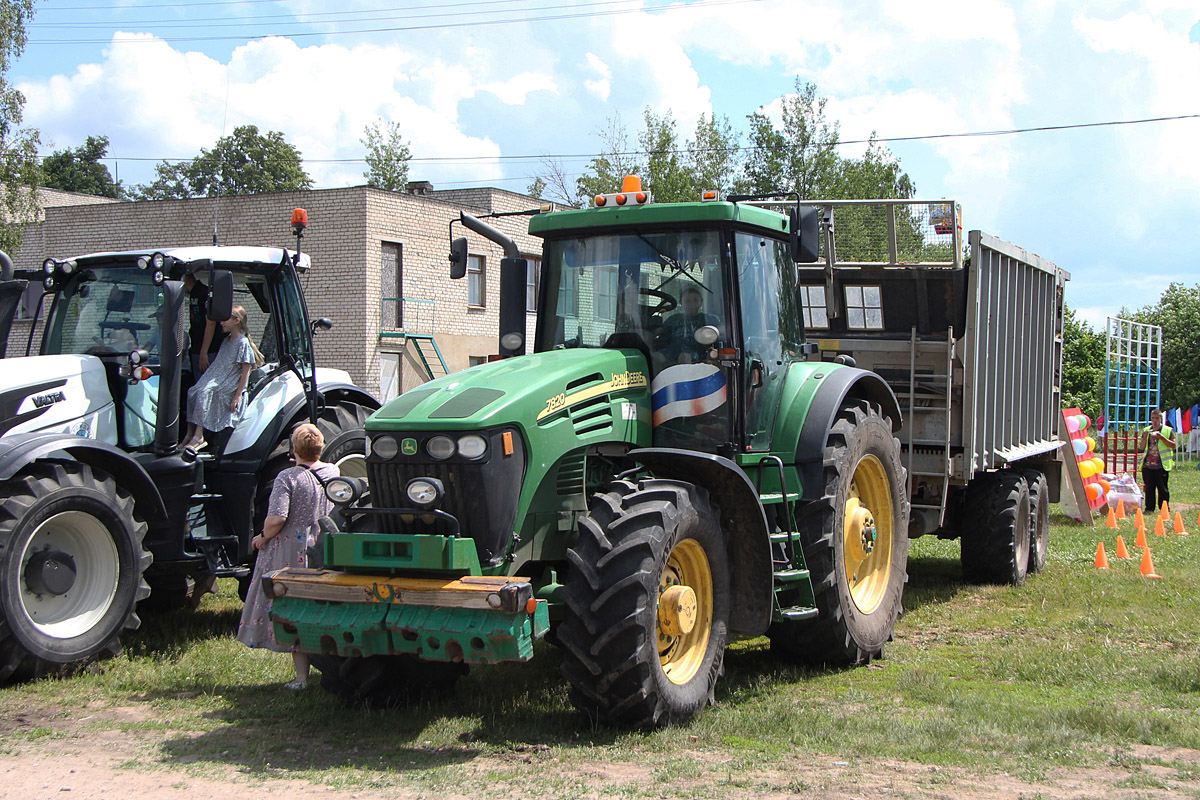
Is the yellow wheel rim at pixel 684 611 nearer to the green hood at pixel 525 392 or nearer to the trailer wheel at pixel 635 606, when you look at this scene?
the trailer wheel at pixel 635 606

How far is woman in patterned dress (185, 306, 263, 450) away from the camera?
7.84 meters

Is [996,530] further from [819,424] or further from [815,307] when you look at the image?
[819,424]

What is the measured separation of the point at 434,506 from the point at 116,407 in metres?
3.57

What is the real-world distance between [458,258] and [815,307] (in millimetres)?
4680

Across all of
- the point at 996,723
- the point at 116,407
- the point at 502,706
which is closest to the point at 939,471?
the point at 996,723

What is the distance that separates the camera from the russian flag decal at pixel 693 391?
21.0ft

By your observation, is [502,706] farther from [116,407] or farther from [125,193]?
[125,193]

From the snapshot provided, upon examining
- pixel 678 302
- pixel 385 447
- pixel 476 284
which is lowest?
pixel 385 447

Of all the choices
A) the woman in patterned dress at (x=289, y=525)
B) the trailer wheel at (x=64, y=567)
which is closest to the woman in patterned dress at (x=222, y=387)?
the trailer wheel at (x=64, y=567)

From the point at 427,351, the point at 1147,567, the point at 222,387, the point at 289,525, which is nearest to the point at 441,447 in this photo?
the point at 289,525

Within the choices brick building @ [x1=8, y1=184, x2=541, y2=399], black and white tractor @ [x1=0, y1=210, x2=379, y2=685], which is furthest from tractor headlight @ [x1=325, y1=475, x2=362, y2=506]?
brick building @ [x1=8, y1=184, x2=541, y2=399]

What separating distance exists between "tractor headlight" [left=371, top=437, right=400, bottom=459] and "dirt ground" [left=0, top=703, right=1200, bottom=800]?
146cm

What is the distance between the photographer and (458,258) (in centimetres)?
686

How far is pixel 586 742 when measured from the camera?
17.6 feet
